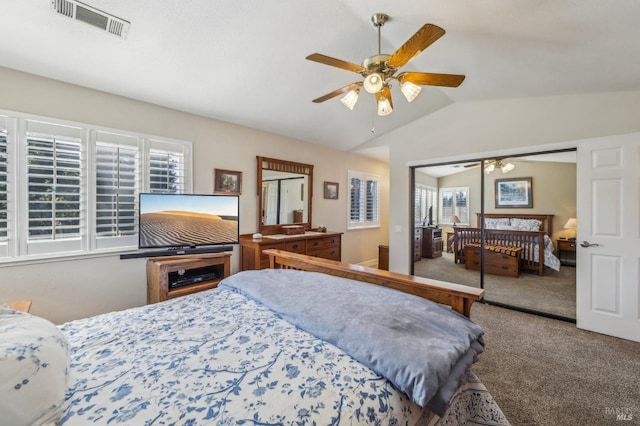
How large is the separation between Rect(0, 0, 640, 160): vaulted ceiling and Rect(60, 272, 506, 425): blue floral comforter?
2.19 metres

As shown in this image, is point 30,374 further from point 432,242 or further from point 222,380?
point 432,242

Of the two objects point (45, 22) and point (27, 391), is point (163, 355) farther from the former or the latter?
point (45, 22)

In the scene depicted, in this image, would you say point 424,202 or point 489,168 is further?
point 424,202

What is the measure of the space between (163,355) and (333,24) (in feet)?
8.96

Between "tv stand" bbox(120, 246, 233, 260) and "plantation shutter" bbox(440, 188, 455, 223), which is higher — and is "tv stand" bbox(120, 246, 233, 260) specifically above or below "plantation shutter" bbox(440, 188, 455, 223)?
below

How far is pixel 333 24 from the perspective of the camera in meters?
2.37

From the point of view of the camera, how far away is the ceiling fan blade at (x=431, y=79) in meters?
1.99

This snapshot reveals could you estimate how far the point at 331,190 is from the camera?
17.0ft

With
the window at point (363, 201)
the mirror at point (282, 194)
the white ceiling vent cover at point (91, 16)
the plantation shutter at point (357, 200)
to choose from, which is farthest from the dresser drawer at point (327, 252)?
the white ceiling vent cover at point (91, 16)

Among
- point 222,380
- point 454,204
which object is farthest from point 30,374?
point 454,204

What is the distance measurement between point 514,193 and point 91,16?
477 centimetres

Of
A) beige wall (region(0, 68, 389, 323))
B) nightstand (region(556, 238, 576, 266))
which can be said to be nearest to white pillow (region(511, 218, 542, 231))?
nightstand (region(556, 238, 576, 266))

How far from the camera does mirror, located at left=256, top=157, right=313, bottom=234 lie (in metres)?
4.11

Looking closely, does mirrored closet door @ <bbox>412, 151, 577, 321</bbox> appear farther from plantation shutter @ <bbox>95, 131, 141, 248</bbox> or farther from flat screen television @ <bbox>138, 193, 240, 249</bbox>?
plantation shutter @ <bbox>95, 131, 141, 248</bbox>
